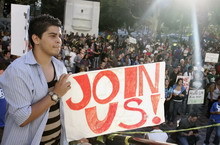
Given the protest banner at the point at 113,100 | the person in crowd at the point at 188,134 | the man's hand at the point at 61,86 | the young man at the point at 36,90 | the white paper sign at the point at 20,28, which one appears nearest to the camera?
the young man at the point at 36,90

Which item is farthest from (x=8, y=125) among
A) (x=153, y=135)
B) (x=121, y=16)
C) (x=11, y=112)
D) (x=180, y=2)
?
(x=121, y=16)

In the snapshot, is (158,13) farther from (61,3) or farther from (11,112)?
(11,112)

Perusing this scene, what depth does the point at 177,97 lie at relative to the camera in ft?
27.4

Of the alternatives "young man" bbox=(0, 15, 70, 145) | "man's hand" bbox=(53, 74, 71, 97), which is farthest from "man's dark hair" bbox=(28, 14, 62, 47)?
"man's hand" bbox=(53, 74, 71, 97)

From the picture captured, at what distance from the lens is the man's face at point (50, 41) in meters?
1.96

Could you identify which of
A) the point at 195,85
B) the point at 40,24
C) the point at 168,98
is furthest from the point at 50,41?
the point at 195,85

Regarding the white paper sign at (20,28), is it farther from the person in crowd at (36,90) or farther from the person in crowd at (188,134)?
the person in crowd at (188,134)

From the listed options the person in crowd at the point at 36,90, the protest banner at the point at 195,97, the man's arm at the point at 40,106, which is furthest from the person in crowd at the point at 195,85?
the man's arm at the point at 40,106

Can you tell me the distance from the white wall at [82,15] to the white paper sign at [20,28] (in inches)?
710

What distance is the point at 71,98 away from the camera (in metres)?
2.33

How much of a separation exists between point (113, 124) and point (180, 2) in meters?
30.3

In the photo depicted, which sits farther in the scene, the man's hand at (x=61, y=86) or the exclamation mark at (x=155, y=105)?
the exclamation mark at (x=155, y=105)

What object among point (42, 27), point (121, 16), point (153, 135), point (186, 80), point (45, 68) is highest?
point (121, 16)

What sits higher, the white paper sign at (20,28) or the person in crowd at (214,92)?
the white paper sign at (20,28)
